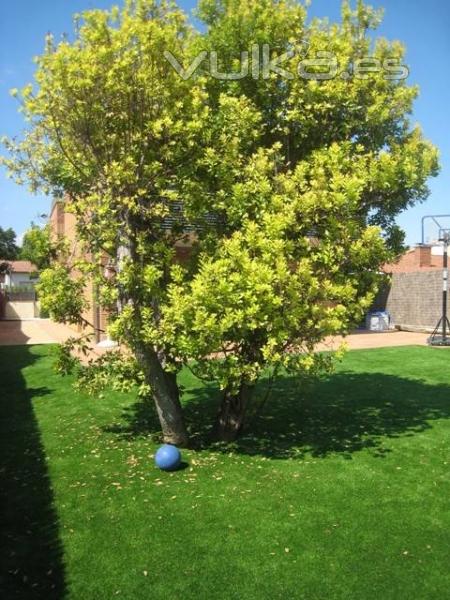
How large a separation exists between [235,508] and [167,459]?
4.51 ft

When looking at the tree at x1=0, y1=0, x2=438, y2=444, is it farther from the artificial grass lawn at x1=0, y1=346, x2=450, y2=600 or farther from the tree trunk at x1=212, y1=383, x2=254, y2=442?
the artificial grass lawn at x1=0, y1=346, x2=450, y2=600

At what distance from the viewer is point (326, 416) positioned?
10188 millimetres

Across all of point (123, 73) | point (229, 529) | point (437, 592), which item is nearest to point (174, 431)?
A: point (229, 529)

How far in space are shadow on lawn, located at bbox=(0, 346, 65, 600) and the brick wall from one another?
20163 mm

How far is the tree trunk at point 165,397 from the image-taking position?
768 cm

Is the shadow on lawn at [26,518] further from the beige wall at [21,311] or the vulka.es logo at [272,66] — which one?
the beige wall at [21,311]

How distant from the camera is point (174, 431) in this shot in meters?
8.13

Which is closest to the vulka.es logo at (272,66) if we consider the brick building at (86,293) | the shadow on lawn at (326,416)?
the brick building at (86,293)

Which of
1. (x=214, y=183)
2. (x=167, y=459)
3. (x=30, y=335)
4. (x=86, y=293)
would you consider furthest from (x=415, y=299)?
(x=167, y=459)

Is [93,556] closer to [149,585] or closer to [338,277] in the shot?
[149,585]

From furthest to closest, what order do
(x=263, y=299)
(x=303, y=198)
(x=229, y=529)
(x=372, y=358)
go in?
(x=372, y=358) → (x=303, y=198) → (x=263, y=299) → (x=229, y=529)

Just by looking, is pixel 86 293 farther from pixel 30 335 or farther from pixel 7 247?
pixel 7 247

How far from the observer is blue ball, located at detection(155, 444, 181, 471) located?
7.22 metres

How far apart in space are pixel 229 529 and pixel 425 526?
2001 mm
